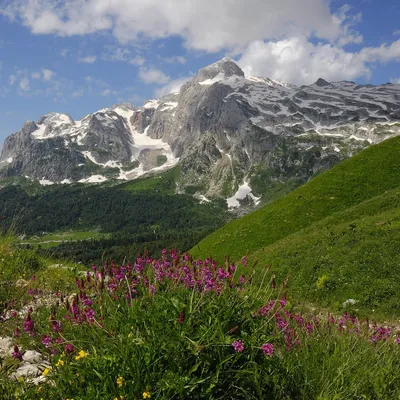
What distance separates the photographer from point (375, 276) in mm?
18469

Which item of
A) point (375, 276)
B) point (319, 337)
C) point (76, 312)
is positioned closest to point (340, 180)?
point (375, 276)

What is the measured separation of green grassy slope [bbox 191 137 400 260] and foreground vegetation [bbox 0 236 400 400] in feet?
90.6

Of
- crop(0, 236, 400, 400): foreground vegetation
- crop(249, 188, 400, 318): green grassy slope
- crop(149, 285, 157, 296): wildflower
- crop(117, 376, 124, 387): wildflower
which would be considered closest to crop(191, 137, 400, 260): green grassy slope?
crop(249, 188, 400, 318): green grassy slope

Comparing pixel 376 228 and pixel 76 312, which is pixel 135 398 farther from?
pixel 376 228

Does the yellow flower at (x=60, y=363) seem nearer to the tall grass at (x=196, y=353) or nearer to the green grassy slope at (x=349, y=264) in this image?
the tall grass at (x=196, y=353)

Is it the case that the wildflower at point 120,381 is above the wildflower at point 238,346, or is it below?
below

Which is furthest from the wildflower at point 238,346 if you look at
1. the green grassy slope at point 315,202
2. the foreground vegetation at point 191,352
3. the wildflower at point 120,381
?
the green grassy slope at point 315,202

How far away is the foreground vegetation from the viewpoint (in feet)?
15.2

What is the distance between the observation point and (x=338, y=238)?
78.8 feet

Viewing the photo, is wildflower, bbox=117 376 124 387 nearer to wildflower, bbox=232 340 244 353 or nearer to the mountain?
wildflower, bbox=232 340 244 353

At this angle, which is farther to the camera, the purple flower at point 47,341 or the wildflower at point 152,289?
the wildflower at point 152,289

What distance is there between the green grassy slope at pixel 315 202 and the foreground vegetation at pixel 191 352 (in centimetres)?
2763

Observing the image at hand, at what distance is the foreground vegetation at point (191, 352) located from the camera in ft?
15.2

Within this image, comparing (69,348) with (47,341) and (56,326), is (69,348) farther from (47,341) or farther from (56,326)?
(56,326)
